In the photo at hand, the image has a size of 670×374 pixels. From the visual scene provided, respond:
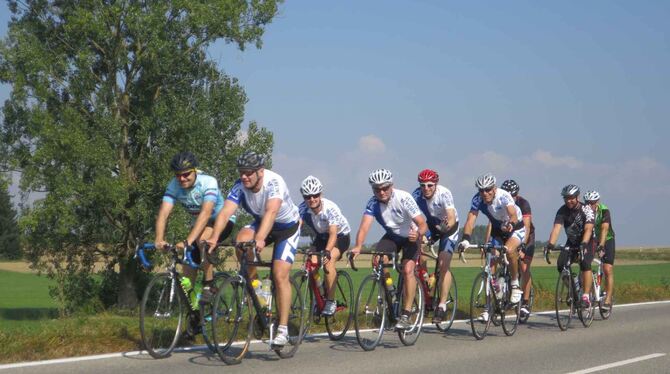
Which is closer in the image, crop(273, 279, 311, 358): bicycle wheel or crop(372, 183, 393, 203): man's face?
crop(273, 279, 311, 358): bicycle wheel

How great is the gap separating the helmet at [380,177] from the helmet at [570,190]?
15.0ft

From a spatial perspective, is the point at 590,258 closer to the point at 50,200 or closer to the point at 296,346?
the point at 296,346

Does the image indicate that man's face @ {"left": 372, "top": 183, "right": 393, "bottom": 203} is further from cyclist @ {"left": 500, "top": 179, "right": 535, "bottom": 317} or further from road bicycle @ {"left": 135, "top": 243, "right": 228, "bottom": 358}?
cyclist @ {"left": 500, "top": 179, "right": 535, "bottom": 317}

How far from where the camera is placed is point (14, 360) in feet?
30.2

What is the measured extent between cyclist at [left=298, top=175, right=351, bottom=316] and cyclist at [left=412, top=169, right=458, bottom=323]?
1389 millimetres

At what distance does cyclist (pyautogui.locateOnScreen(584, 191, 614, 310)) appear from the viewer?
16.3 metres

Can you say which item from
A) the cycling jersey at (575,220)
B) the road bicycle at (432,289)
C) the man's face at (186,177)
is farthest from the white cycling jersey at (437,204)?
the man's face at (186,177)

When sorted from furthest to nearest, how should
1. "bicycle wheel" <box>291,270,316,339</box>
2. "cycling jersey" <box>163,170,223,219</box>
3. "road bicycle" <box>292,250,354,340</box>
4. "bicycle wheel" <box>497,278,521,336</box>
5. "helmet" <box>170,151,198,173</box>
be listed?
1. "bicycle wheel" <box>497,278,521,336</box>
2. "road bicycle" <box>292,250,354,340</box>
3. "bicycle wheel" <box>291,270,316,339</box>
4. "cycling jersey" <box>163,170,223,219</box>
5. "helmet" <box>170,151,198,173</box>

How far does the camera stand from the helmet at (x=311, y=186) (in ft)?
37.2

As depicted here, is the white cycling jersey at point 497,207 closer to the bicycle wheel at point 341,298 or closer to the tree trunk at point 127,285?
the bicycle wheel at point 341,298

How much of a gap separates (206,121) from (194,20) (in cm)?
397

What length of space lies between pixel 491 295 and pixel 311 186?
3139mm

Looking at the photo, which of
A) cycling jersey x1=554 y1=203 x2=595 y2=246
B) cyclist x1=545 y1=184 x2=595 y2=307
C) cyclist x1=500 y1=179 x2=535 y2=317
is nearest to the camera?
cyclist x1=500 y1=179 x2=535 y2=317

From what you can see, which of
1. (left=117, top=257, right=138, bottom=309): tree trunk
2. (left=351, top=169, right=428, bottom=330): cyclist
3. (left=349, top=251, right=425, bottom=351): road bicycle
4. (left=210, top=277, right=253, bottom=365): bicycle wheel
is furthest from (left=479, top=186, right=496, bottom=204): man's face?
(left=117, top=257, right=138, bottom=309): tree trunk
